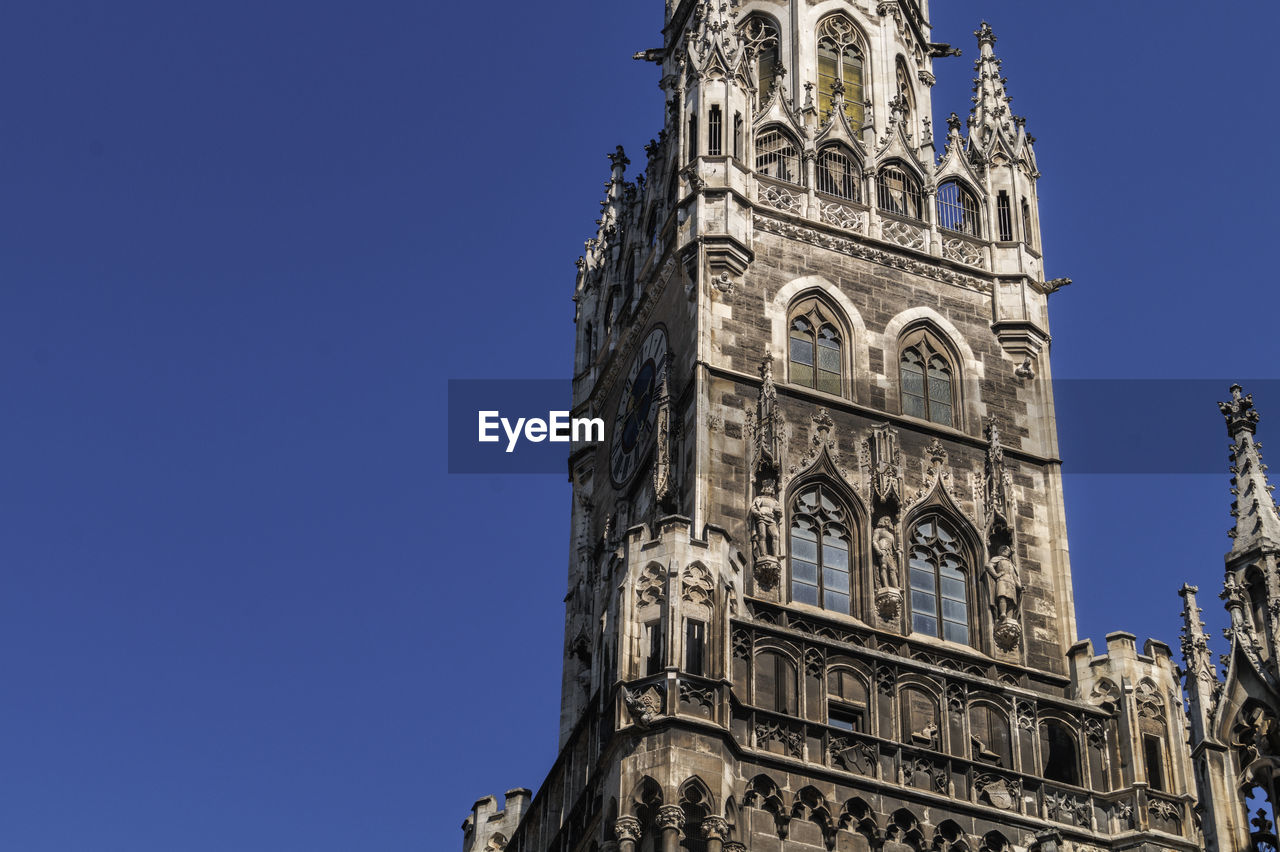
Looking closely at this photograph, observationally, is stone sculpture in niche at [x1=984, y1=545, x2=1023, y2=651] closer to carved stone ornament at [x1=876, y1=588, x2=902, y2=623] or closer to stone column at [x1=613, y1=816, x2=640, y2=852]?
carved stone ornament at [x1=876, y1=588, x2=902, y2=623]

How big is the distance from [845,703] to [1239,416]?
31.2ft

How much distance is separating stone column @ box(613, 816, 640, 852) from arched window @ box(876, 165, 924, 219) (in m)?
18.1

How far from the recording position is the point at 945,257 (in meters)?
50.2

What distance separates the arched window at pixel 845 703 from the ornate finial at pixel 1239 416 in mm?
9204

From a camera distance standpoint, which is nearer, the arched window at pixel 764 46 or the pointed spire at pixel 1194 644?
the pointed spire at pixel 1194 644

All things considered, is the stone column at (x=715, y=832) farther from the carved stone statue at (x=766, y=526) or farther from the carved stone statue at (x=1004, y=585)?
the carved stone statue at (x=1004, y=585)

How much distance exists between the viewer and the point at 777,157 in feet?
169

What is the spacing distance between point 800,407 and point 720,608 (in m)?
7.00

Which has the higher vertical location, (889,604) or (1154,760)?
(889,604)

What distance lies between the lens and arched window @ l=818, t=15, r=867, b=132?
54906 mm

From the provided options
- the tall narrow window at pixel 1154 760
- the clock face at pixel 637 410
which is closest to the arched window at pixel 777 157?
the clock face at pixel 637 410

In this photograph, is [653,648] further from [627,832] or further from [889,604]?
[889,604]

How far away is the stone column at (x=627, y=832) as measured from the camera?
36781 mm

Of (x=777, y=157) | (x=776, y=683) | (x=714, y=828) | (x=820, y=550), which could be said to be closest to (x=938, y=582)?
(x=820, y=550)
